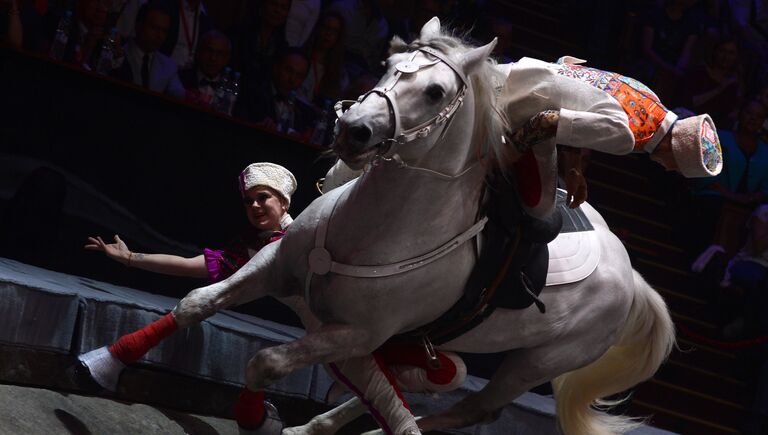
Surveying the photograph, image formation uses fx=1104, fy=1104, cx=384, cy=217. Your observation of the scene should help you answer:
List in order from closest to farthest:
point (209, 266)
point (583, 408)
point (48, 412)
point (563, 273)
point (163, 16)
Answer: point (48, 412), point (563, 273), point (209, 266), point (583, 408), point (163, 16)

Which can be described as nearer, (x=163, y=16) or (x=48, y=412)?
(x=48, y=412)

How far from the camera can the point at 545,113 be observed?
3709mm

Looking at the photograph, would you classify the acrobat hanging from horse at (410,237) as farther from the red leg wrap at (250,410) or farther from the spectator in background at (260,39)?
the spectator in background at (260,39)

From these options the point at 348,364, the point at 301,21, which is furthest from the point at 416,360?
the point at 301,21

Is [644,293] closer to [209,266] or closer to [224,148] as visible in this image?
[209,266]

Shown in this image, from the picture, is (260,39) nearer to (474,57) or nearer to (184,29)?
(184,29)

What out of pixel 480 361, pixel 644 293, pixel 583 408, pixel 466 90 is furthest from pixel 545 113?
pixel 480 361

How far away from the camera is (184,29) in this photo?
252 inches

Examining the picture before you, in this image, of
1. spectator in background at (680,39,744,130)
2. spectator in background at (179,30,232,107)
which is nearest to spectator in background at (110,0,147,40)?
spectator in background at (179,30,232,107)

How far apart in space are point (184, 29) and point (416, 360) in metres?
3.01

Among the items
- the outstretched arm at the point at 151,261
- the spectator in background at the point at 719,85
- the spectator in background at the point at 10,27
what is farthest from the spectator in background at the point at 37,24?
the spectator in background at the point at 719,85

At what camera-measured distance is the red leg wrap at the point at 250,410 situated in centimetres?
416

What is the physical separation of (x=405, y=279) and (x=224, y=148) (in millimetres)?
2781

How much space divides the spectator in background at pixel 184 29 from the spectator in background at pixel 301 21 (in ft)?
2.00
